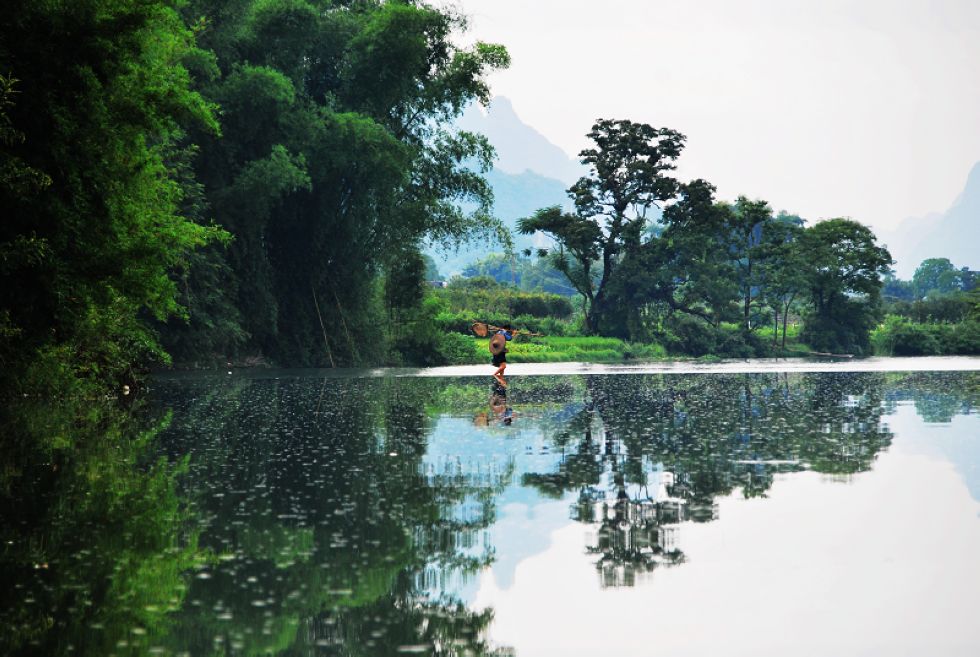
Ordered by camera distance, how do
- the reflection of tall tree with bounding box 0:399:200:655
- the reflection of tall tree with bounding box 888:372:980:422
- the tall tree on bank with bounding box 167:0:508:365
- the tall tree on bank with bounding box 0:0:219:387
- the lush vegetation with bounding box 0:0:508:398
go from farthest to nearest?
the tall tree on bank with bounding box 167:0:508:365
the lush vegetation with bounding box 0:0:508:398
the reflection of tall tree with bounding box 888:372:980:422
the tall tree on bank with bounding box 0:0:219:387
the reflection of tall tree with bounding box 0:399:200:655

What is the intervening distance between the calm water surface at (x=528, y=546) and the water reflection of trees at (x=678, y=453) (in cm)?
6

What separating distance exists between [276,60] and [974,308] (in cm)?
5992

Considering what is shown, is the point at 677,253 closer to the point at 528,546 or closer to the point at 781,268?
the point at 781,268

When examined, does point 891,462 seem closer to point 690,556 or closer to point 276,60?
point 690,556

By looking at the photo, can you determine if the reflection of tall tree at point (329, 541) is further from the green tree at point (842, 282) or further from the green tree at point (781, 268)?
the green tree at point (842, 282)

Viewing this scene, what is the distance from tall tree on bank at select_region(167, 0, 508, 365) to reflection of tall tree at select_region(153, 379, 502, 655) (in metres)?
25.9

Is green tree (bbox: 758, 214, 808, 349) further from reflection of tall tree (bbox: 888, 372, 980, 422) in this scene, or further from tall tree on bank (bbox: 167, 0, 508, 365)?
reflection of tall tree (bbox: 888, 372, 980, 422)

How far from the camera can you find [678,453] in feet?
52.2

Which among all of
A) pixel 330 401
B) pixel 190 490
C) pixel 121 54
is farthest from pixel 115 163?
pixel 330 401

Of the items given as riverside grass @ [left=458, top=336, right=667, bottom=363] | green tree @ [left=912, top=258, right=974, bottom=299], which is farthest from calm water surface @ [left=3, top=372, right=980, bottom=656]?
green tree @ [left=912, top=258, right=974, bottom=299]

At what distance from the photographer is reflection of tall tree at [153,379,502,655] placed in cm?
701

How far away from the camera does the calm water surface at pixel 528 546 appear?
7.00m

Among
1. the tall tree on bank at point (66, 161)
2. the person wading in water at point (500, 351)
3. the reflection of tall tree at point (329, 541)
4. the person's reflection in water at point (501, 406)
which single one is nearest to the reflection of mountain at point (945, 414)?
the reflection of tall tree at point (329, 541)

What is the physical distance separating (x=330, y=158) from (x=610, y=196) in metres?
32.2
